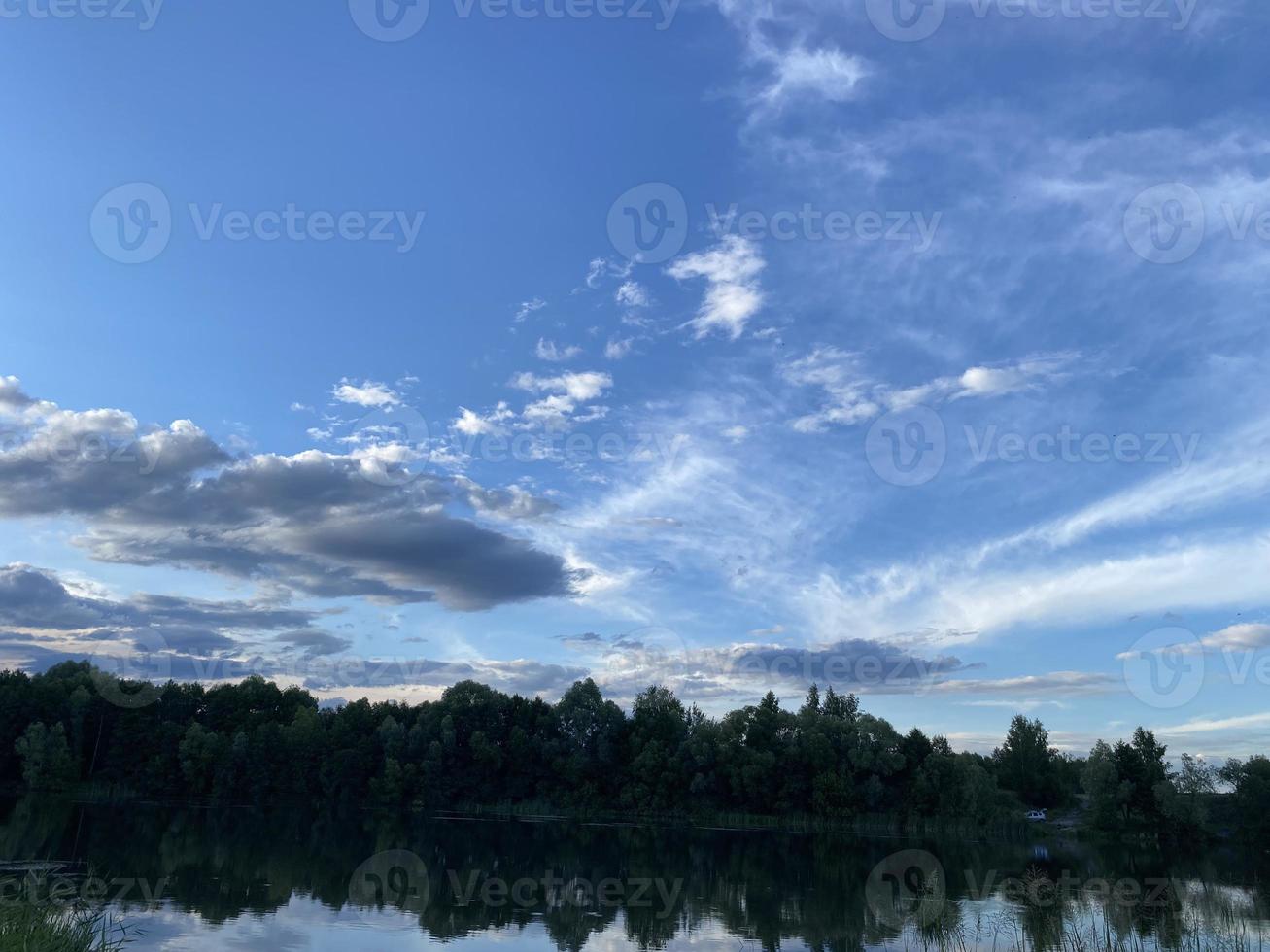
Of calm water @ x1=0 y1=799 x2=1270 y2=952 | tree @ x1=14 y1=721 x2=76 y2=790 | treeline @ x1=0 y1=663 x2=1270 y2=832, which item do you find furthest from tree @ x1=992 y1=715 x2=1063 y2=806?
tree @ x1=14 y1=721 x2=76 y2=790

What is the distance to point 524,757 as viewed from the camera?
84.6 meters

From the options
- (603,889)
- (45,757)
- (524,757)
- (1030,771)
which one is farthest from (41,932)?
(1030,771)

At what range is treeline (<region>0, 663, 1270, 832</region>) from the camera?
72500mm

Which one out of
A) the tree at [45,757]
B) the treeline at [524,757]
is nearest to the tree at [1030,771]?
the treeline at [524,757]

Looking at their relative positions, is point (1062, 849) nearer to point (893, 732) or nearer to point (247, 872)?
point (893, 732)

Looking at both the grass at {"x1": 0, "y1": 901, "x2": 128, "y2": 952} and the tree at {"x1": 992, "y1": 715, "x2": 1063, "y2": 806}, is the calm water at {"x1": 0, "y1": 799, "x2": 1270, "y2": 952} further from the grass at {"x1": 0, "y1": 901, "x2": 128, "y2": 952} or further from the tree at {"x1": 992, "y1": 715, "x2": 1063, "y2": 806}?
the tree at {"x1": 992, "y1": 715, "x2": 1063, "y2": 806}

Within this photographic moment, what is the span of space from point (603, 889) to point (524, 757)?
166 ft

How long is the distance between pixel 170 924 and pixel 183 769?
6571cm

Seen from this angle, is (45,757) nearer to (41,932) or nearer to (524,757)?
(524,757)

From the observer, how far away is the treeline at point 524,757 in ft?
238

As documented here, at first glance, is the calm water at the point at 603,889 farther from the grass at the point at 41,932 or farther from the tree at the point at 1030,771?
the tree at the point at 1030,771

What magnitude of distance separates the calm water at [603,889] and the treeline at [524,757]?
508 inches

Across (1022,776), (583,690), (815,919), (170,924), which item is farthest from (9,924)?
(1022,776)

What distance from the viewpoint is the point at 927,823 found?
70.0 metres
